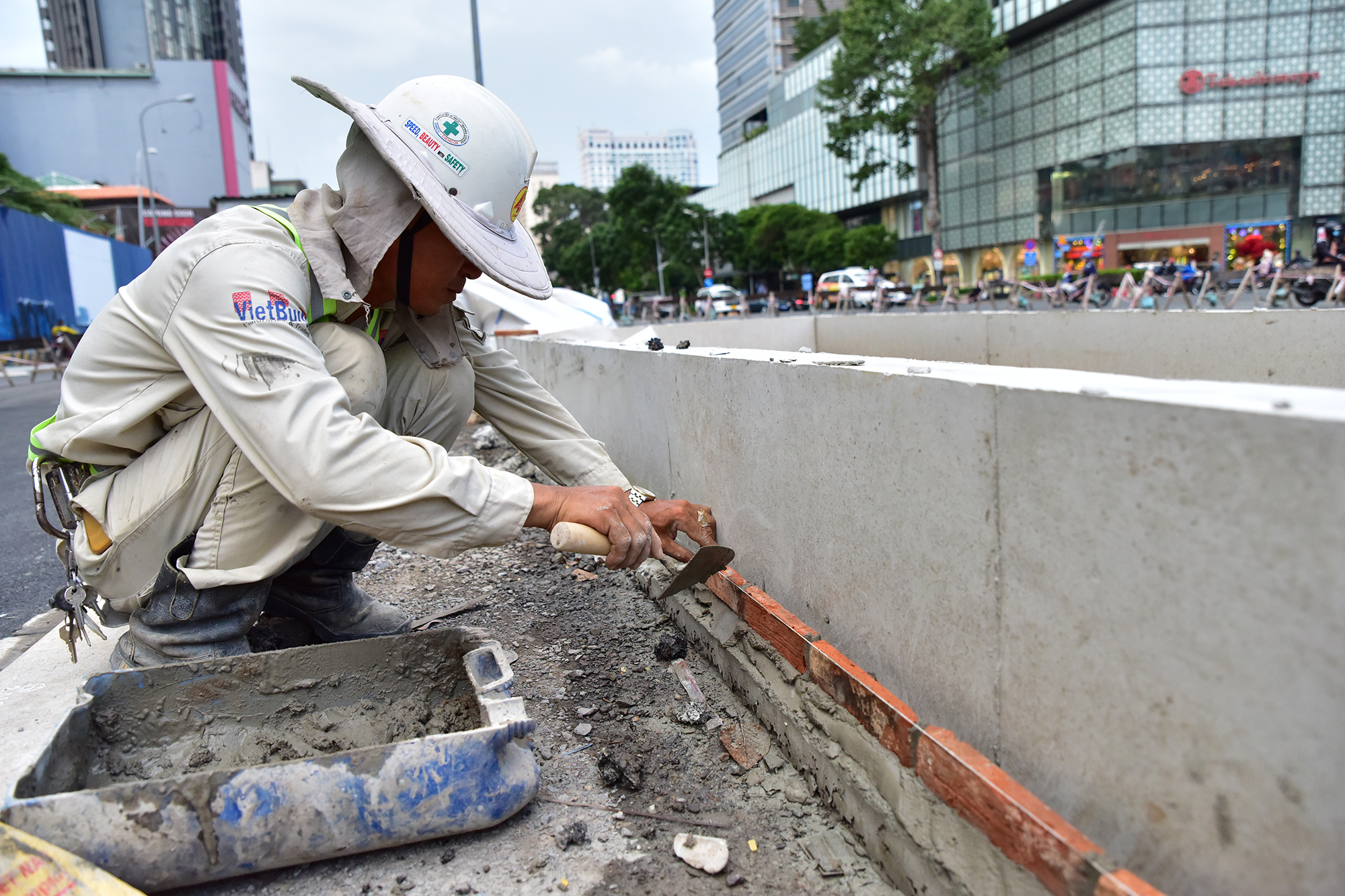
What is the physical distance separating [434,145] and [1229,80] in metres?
44.8

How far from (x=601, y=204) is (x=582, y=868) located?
9485cm

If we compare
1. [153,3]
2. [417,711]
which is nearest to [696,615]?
[417,711]

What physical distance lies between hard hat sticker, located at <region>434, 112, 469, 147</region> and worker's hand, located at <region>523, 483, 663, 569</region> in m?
0.91

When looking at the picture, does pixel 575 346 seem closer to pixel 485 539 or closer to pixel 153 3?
pixel 485 539

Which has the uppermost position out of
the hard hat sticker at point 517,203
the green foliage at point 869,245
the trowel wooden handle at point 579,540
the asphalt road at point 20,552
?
the green foliage at point 869,245

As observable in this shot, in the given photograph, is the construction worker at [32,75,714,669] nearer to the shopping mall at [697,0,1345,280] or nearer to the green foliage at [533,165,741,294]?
the shopping mall at [697,0,1345,280]

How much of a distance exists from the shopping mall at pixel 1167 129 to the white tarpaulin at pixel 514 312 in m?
32.1

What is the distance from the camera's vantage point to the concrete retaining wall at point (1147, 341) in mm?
3859

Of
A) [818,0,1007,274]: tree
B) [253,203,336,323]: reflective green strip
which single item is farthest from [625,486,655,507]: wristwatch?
[818,0,1007,274]: tree

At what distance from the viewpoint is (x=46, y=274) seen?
72.7ft

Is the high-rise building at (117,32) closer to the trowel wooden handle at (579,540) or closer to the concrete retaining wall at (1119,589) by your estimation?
the trowel wooden handle at (579,540)

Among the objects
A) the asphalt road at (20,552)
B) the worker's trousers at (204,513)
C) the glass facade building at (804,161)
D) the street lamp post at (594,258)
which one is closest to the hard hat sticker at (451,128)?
the worker's trousers at (204,513)

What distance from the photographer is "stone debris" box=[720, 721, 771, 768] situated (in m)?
2.27

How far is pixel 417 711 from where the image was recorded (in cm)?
233
